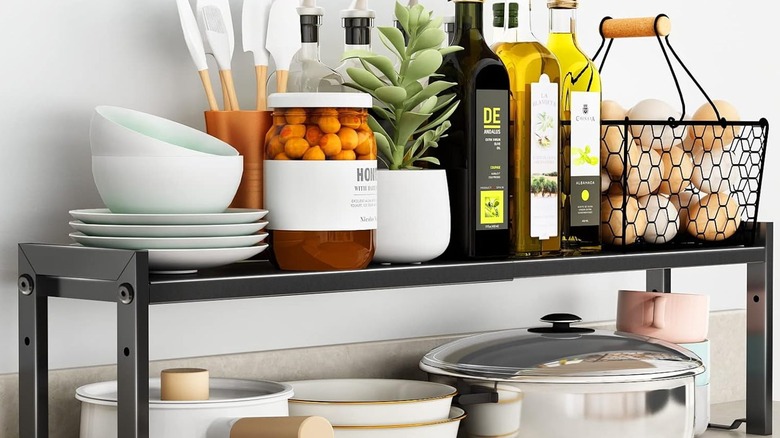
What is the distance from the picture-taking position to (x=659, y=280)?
172 cm

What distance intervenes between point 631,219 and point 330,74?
1.36 feet

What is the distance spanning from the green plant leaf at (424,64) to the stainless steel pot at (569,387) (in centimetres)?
33

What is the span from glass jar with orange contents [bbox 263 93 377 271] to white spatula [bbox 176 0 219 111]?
0.13 meters

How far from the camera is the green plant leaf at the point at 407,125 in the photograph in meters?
1.16

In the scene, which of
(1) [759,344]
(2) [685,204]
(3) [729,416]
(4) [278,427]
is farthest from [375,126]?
(3) [729,416]

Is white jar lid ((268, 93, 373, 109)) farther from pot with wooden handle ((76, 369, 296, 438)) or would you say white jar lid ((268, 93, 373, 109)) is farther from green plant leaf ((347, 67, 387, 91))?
pot with wooden handle ((76, 369, 296, 438))

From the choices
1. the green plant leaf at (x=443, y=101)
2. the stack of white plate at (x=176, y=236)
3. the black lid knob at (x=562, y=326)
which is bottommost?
the black lid knob at (x=562, y=326)

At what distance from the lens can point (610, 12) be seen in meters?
1.68

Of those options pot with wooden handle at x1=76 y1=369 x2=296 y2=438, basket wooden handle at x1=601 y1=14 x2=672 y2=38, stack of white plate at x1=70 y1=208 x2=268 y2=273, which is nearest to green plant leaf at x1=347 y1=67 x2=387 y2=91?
stack of white plate at x1=70 y1=208 x2=268 y2=273

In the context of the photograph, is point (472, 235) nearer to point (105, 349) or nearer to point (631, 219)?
point (631, 219)

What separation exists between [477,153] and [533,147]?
92mm

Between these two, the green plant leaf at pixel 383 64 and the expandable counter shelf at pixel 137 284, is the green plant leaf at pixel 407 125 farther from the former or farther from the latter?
the expandable counter shelf at pixel 137 284

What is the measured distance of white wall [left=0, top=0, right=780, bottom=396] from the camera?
114cm

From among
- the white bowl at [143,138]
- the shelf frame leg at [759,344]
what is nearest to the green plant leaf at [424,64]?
the white bowl at [143,138]
